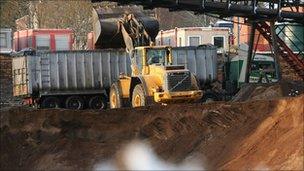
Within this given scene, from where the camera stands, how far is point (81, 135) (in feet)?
48.8

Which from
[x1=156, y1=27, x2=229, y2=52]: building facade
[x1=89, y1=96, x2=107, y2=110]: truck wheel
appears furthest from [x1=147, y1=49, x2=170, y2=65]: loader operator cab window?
[x1=156, y1=27, x2=229, y2=52]: building facade

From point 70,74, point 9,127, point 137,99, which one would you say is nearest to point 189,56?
point 70,74

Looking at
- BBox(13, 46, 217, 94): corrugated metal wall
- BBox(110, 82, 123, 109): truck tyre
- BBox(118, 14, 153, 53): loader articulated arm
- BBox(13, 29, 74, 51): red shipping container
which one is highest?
BBox(13, 29, 74, 51): red shipping container

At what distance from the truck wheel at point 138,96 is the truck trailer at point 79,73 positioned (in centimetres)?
663

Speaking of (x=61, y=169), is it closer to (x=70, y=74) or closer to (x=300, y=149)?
(x=300, y=149)

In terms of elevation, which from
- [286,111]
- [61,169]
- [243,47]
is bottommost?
[61,169]

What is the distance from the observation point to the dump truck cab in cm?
2073

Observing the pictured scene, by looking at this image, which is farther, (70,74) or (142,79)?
(70,74)

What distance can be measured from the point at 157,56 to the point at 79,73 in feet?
26.8

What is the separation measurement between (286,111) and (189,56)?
15.6 metres

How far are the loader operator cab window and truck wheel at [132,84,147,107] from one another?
3.31 feet

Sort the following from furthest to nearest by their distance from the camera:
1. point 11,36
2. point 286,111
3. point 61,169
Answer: point 11,36, point 286,111, point 61,169

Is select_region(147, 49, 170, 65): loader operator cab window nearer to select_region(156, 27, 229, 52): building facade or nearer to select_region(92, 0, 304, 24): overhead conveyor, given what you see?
select_region(92, 0, 304, 24): overhead conveyor

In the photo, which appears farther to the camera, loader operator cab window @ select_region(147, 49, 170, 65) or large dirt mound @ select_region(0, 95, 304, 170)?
loader operator cab window @ select_region(147, 49, 170, 65)
